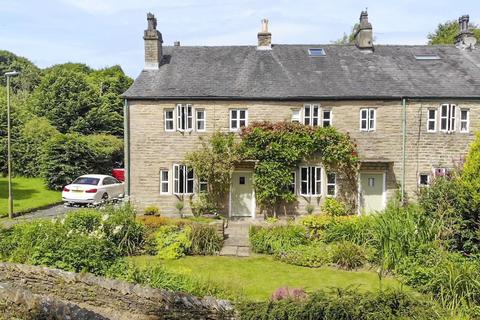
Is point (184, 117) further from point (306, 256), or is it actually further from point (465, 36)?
point (465, 36)

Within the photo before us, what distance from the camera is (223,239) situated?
14.4 m

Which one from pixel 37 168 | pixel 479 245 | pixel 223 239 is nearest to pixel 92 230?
pixel 223 239

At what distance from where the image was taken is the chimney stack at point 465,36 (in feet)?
71.4

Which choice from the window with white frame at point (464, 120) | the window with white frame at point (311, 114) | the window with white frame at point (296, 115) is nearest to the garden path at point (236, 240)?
the window with white frame at point (296, 115)

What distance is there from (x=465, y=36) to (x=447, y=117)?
6.77m

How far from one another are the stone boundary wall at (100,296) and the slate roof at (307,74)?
37.9ft

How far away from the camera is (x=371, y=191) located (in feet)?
62.6

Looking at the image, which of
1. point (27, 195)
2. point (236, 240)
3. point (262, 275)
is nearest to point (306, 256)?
point (262, 275)

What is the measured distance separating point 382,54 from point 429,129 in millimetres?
5532

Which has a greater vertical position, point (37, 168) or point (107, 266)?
point (37, 168)

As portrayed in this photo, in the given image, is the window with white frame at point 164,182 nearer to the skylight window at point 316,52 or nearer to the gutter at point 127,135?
the gutter at point 127,135

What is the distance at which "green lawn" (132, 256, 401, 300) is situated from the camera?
991 centimetres

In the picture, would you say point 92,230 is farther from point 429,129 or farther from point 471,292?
point 429,129

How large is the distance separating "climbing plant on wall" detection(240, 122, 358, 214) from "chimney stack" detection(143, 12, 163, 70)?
263 inches
